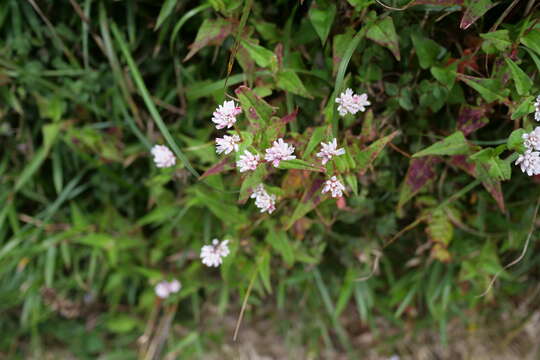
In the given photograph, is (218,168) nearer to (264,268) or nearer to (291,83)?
(291,83)

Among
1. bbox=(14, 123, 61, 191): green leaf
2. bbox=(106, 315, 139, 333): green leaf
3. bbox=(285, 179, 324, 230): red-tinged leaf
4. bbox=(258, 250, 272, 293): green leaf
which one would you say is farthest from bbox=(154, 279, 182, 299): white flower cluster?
bbox=(285, 179, 324, 230): red-tinged leaf

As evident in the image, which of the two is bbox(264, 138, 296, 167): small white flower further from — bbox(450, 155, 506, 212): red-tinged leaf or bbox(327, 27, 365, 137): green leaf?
bbox(450, 155, 506, 212): red-tinged leaf

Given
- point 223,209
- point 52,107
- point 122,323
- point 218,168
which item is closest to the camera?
point 218,168

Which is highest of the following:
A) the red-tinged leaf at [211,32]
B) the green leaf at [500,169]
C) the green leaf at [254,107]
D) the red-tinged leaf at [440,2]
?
the red-tinged leaf at [211,32]

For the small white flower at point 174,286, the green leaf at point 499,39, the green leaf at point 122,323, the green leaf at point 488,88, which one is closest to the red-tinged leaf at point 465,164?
the green leaf at point 488,88

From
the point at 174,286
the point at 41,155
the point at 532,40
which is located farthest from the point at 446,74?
the point at 41,155

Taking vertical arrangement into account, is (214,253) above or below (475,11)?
below

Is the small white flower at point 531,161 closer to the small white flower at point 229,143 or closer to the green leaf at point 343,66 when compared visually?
the green leaf at point 343,66
